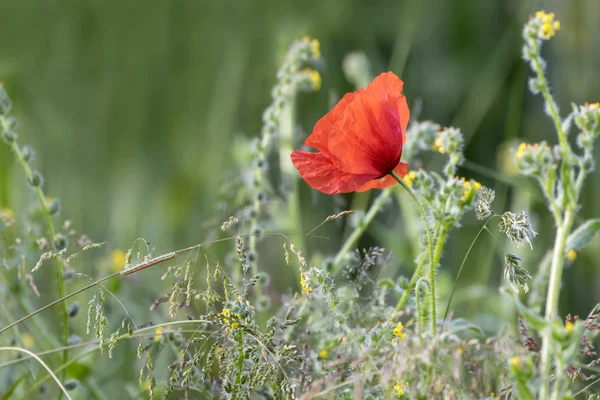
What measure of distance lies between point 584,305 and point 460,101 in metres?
0.56

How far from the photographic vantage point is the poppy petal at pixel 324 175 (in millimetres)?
656

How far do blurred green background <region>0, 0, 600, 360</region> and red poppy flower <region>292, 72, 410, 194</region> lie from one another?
92 centimetres

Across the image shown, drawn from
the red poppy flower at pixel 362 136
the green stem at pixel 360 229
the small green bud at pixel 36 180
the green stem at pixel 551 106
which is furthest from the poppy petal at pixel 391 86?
the small green bud at pixel 36 180

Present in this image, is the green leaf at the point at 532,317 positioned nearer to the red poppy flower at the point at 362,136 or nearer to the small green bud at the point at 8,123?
the red poppy flower at the point at 362,136

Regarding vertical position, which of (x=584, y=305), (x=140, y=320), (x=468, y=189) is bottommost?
(x=584, y=305)

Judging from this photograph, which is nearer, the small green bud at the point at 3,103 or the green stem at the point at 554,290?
the green stem at the point at 554,290

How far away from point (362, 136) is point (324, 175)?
0.18 feet

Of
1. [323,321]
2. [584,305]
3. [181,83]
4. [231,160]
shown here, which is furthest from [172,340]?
[584,305]

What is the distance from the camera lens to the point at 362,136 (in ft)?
2.09

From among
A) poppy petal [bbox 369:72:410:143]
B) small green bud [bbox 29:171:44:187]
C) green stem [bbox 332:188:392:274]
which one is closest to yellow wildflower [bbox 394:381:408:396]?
poppy petal [bbox 369:72:410:143]

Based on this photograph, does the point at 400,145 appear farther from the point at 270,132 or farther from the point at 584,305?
the point at 584,305

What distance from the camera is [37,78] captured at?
1684 millimetres

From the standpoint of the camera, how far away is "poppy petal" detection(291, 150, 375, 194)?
656mm

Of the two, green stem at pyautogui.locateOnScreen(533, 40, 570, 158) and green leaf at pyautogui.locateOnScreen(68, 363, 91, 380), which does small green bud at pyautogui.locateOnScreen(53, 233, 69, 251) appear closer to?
green leaf at pyautogui.locateOnScreen(68, 363, 91, 380)
